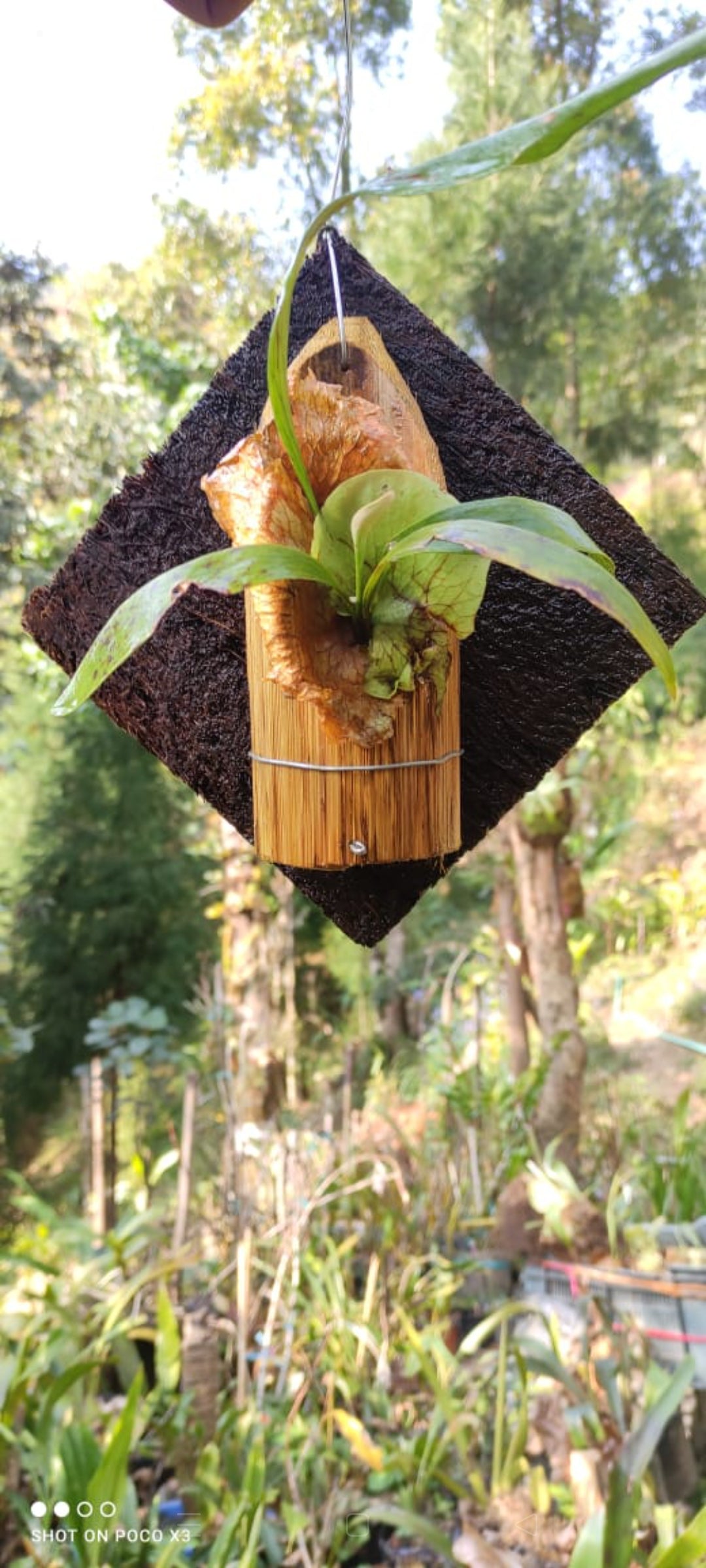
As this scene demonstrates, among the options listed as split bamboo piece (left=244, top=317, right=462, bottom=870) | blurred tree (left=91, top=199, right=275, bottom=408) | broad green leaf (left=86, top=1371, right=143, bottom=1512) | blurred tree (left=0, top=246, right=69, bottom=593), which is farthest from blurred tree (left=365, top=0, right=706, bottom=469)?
broad green leaf (left=86, top=1371, right=143, bottom=1512)

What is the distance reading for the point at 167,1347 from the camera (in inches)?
61.0

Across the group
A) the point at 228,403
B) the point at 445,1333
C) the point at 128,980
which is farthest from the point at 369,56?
the point at 128,980

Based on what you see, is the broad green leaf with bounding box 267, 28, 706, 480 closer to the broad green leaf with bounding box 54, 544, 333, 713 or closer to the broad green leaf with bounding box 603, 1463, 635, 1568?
the broad green leaf with bounding box 54, 544, 333, 713

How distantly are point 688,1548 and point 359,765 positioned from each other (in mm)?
1002

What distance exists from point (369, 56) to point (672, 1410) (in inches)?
88.0

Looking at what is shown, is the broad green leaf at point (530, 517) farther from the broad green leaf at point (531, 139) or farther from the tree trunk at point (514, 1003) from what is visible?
the tree trunk at point (514, 1003)

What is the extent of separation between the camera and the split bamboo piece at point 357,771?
1.79 ft

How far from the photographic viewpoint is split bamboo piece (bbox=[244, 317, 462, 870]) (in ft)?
1.79

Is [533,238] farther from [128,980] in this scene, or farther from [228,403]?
[128,980]

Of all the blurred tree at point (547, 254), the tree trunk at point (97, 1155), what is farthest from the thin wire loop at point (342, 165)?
the tree trunk at point (97, 1155)

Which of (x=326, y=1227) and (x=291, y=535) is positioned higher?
(x=291, y=535)

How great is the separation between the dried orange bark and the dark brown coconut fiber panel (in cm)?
13

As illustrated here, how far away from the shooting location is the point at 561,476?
0.64 meters

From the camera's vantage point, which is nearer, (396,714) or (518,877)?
(396,714)
